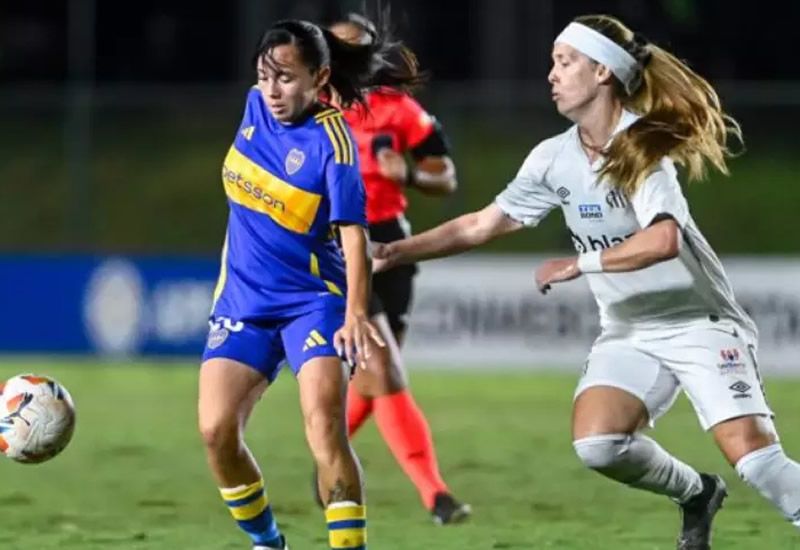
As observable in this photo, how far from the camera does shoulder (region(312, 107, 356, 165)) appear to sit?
7051 millimetres

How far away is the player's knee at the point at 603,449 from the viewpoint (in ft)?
23.9

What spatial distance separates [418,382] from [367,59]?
30.4ft

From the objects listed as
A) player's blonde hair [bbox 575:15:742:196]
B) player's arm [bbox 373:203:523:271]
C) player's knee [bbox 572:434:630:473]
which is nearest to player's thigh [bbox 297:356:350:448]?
player's arm [bbox 373:203:523:271]

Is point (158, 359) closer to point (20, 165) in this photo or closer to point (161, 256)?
point (161, 256)

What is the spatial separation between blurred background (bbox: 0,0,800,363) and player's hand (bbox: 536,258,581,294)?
266 centimetres

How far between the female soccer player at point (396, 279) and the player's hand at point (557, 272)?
84.0 inches

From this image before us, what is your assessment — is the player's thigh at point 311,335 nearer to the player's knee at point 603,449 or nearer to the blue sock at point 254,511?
the blue sock at point 254,511

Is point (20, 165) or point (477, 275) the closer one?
point (477, 275)

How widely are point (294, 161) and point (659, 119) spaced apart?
1261 mm

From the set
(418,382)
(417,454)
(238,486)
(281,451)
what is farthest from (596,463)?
(418,382)

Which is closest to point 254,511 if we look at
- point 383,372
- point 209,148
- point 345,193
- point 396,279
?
point 345,193

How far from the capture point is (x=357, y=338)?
6793mm

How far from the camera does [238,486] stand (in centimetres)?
732

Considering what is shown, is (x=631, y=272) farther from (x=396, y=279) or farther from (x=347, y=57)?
(x=396, y=279)
